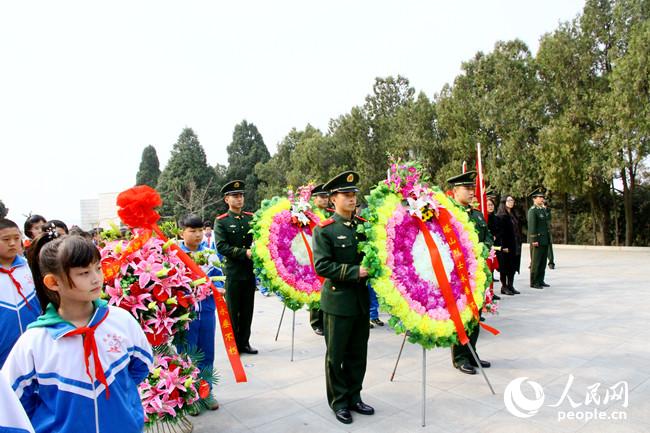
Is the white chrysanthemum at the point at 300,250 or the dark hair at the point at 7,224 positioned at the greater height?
the dark hair at the point at 7,224

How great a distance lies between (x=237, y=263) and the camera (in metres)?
5.79

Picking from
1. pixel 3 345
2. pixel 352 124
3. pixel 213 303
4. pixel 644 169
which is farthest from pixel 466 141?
pixel 3 345

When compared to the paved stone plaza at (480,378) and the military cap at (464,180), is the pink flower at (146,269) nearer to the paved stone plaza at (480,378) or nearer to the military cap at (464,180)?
the paved stone plaza at (480,378)

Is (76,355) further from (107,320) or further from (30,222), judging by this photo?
(30,222)

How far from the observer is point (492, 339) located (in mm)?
6145

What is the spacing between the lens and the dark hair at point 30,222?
5359 mm

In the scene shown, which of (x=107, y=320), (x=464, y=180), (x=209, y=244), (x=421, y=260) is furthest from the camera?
(x=209, y=244)

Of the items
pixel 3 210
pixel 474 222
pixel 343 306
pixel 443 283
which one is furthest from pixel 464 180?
pixel 3 210

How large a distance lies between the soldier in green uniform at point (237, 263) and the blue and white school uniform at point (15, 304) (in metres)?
2.47

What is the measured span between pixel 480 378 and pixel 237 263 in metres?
3.19

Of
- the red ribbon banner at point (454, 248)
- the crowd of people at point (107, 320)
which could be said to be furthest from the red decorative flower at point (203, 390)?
the red ribbon banner at point (454, 248)

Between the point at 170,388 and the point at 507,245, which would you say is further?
the point at 507,245

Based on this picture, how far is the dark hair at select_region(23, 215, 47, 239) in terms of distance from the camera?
211 inches

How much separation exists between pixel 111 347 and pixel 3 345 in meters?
1.79
